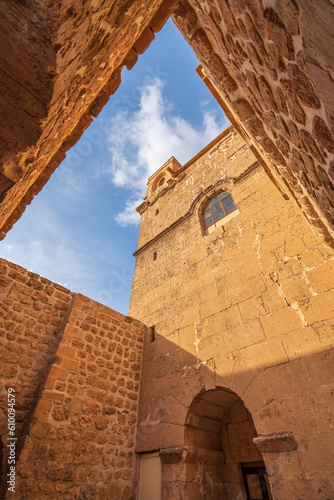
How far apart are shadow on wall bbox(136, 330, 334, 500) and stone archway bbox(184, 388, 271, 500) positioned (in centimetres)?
1

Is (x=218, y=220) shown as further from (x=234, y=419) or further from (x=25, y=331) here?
(x=25, y=331)

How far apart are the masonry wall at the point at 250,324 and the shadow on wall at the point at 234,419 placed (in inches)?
0.5

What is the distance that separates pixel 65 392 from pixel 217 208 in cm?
523

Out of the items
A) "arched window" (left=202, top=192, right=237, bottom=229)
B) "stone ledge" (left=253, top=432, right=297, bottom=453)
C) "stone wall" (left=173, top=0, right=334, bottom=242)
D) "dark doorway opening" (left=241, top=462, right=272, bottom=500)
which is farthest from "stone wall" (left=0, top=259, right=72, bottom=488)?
"stone wall" (left=173, top=0, right=334, bottom=242)

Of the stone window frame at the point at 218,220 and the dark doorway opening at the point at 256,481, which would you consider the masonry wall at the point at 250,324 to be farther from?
the dark doorway opening at the point at 256,481

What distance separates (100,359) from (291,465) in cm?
335

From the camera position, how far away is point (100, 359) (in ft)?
15.5

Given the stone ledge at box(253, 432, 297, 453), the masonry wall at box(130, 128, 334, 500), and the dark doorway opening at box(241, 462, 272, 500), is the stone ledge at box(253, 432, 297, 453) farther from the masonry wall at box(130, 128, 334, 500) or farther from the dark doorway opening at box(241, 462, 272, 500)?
the dark doorway opening at box(241, 462, 272, 500)

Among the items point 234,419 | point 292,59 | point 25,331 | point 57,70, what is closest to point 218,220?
point 234,419

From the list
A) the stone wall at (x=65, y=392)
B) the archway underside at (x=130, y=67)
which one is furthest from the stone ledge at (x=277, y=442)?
the archway underside at (x=130, y=67)

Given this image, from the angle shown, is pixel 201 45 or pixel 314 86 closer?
pixel 314 86

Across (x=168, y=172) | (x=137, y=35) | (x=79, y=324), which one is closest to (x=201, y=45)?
(x=137, y=35)

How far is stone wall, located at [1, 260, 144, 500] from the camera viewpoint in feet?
11.2

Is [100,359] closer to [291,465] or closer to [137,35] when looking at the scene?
[291,465]
